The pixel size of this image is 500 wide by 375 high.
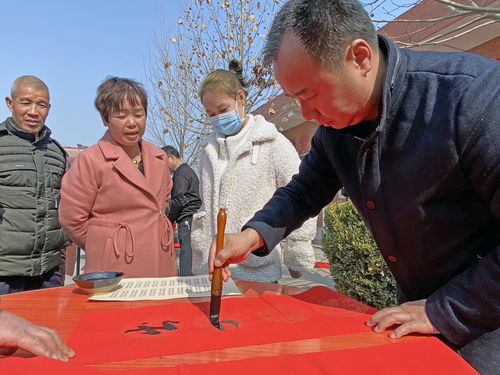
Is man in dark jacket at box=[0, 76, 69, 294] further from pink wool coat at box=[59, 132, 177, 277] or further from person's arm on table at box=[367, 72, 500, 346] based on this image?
person's arm on table at box=[367, 72, 500, 346]

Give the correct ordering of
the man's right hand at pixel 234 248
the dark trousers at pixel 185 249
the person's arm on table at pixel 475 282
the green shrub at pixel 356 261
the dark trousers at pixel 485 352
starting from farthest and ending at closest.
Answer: the dark trousers at pixel 185 249, the green shrub at pixel 356 261, the man's right hand at pixel 234 248, the dark trousers at pixel 485 352, the person's arm on table at pixel 475 282

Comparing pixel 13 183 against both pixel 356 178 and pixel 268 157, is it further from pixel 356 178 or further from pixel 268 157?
pixel 356 178

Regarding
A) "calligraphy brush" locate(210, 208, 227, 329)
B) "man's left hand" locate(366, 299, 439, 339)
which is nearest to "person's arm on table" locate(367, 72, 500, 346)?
"man's left hand" locate(366, 299, 439, 339)

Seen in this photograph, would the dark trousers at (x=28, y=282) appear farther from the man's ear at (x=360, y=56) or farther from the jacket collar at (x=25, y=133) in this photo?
the man's ear at (x=360, y=56)

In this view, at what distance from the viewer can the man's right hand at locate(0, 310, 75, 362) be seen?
85 cm

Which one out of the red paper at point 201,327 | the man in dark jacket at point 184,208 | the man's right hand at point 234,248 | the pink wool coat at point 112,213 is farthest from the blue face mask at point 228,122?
the man in dark jacket at point 184,208

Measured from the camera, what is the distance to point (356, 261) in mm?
3510

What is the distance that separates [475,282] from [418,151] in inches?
13.9

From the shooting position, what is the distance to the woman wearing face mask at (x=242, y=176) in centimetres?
207

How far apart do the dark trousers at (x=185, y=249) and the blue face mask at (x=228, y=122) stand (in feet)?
6.55

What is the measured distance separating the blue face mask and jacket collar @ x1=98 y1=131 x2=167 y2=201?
408 mm

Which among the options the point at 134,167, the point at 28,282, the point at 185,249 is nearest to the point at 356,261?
the point at 185,249

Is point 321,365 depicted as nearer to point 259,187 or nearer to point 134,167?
point 259,187

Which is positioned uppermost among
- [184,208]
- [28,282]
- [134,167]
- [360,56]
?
[360,56]
